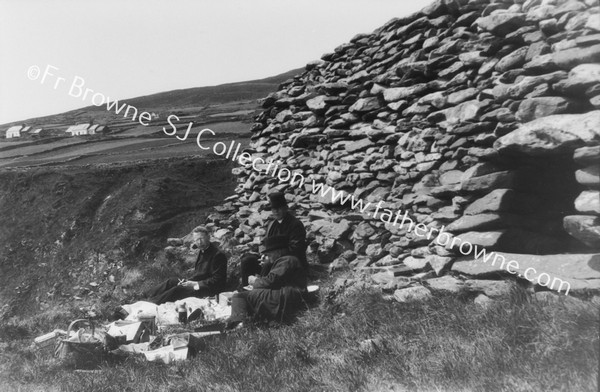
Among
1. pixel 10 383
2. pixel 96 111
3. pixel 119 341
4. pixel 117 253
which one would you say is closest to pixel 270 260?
pixel 119 341

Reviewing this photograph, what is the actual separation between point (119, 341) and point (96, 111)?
143 feet

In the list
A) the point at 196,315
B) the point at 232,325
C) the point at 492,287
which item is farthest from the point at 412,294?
the point at 196,315

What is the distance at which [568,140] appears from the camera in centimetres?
478

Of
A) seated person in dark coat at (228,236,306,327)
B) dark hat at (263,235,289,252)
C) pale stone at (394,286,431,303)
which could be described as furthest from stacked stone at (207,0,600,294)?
seated person in dark coat at (228,236,306,327)

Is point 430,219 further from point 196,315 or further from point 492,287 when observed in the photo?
point 196,315

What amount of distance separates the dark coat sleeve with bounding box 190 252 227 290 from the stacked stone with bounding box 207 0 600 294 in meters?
1.46

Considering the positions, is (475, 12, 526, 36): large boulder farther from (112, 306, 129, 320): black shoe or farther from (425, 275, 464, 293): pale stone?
(112, 306, 129, 320): black shoe

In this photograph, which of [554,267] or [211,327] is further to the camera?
[211,327]

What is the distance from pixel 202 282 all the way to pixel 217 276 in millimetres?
275

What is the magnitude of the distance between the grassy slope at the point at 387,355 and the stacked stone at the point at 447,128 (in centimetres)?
107

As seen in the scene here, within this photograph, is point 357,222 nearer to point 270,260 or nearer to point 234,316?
point 270,260

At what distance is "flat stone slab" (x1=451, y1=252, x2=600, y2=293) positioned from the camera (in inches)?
172

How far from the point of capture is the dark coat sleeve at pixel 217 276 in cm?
898

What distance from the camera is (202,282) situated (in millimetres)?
8992
